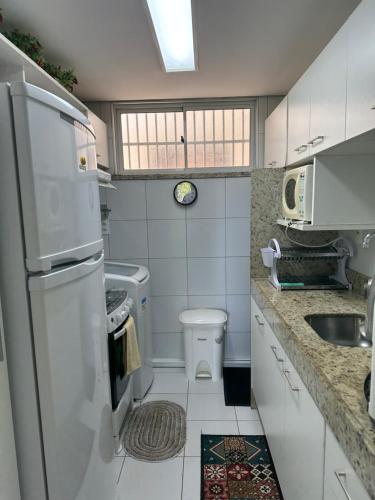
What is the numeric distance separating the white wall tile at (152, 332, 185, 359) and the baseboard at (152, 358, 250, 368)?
28 mm

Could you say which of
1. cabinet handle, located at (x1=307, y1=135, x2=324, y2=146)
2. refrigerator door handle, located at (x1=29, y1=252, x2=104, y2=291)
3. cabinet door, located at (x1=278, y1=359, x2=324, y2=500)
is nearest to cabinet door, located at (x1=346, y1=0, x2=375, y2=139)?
cabinet handle, located at (x1=307, y1=135, x2=324, y2=146)

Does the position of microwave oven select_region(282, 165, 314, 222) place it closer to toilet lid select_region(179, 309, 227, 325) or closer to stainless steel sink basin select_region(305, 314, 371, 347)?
stainless steel sink basin select_region(305, 314, 371, 347)

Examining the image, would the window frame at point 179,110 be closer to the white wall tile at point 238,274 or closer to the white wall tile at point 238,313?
the white wall tile at point 238,274

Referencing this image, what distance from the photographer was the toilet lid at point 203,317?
8.43 ft

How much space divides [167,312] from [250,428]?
3.85ft

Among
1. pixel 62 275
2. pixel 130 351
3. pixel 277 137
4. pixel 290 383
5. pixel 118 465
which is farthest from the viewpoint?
pixel 277 137

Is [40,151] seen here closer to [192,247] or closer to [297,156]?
[297,156]

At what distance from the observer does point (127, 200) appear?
2768 mm

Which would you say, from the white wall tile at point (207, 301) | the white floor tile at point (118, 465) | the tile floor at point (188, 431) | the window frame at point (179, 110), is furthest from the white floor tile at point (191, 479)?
the window frame at point (179, 110)

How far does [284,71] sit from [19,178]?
6.54 feet

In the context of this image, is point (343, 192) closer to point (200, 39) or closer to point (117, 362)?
point (200, 39)

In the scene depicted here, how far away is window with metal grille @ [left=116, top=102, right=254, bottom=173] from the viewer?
9.27 feet

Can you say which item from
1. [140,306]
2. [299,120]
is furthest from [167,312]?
[299,120]

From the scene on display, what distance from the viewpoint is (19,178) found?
0.84 m
